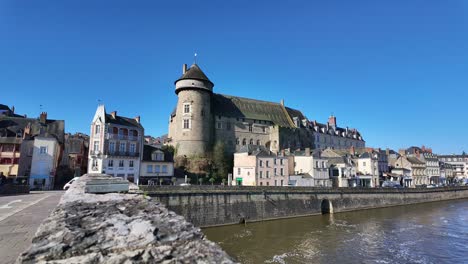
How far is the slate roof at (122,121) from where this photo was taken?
34875mm

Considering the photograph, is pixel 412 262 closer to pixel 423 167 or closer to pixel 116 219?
pixel 116 219

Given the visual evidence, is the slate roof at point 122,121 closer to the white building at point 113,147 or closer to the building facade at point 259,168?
the white building at point 113,147

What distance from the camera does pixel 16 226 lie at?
820 cm

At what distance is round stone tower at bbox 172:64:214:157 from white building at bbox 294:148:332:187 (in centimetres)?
1501

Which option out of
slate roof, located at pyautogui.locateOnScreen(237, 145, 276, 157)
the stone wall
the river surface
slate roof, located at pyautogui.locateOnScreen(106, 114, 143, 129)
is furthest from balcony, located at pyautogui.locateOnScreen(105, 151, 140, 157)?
the river surface

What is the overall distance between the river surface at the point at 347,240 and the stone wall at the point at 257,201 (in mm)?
1301

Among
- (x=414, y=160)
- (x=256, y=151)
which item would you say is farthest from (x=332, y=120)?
(x=256, y=151)

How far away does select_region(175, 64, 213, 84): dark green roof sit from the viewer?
4508cm

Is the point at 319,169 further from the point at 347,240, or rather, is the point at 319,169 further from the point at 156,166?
the point at 156,166

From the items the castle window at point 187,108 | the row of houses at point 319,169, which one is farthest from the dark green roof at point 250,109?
the row of houses at point 319,169

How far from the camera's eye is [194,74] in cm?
4553

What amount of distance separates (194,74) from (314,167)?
968 inches

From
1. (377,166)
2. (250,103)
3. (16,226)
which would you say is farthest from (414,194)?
(16,226)

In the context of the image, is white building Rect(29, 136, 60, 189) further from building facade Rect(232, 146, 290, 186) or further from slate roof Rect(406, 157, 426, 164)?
slate roof Rect(406, 157, 426, 164)
